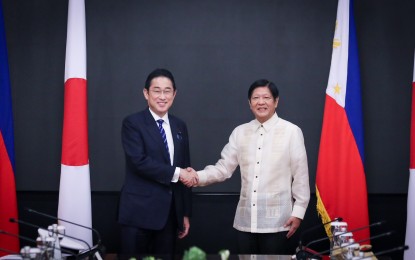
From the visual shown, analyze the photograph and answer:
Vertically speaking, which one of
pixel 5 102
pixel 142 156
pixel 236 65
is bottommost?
pixel 142 156

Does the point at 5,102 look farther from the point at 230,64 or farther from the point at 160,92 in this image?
the point at 230,64

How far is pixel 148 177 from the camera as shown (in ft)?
9.64

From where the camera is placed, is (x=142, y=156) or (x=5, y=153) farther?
(x=5, y=153)

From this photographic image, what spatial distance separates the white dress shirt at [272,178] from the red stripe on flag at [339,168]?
2.07 feet

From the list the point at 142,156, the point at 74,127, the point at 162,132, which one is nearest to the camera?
the point at 142,156

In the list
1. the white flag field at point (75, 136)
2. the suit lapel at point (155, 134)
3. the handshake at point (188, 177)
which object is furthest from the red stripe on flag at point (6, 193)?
the handshake at point (188, 177)

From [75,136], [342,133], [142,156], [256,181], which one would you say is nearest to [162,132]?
[142,156]

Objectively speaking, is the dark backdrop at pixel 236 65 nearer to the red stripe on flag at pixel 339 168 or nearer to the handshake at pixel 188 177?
the red stripe on flag at pixel 339 168

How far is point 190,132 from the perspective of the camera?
3953 mm

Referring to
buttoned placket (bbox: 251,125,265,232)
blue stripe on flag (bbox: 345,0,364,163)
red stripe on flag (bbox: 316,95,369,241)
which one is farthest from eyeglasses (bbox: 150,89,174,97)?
blue stripe on flag (bbox: 345,0,364,163)

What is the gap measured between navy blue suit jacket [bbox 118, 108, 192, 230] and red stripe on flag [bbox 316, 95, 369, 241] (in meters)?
1.09

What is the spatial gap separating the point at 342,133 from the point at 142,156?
4.81 ft

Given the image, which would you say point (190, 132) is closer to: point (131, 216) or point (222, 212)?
point (222, 212)

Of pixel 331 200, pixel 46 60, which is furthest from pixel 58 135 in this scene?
pixel 331 200
